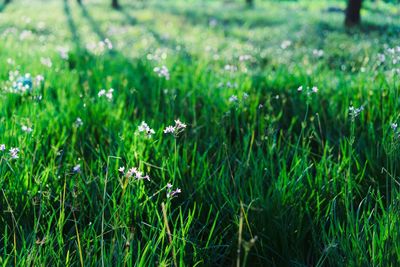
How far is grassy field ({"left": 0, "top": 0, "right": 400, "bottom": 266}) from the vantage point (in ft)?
6.43

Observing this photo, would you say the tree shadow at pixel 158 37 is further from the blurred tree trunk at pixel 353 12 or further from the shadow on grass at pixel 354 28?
the blurred tree trunk at pixel 353 12

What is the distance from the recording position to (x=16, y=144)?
269cm

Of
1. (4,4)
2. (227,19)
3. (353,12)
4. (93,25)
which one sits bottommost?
(227,19)

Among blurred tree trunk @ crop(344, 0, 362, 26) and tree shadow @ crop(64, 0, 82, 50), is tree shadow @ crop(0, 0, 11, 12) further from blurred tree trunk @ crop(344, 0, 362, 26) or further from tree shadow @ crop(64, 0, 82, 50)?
blurred tree trunk @ crop(344, 0, 362, 26)

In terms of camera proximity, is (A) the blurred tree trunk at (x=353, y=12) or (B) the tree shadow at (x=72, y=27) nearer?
(B) the tree shadow at (x=72, y=27)

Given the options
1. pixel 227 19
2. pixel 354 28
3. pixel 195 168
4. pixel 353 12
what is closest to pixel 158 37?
pixel 354 28

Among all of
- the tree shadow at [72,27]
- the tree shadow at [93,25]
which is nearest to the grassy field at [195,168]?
the tree shadow at [72,27]

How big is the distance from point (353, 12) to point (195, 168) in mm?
10423

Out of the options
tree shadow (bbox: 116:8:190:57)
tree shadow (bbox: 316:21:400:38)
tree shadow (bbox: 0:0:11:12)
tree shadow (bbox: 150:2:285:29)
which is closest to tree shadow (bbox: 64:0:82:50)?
tree shadow (bbox: 116:8:190:57)

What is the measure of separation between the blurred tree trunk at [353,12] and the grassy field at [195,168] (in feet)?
22.8

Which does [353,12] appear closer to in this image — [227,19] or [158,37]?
[227,19]

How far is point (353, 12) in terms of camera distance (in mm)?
11891

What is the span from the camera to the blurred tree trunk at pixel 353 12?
11781mm

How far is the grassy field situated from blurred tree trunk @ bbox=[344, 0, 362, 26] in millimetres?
6956
